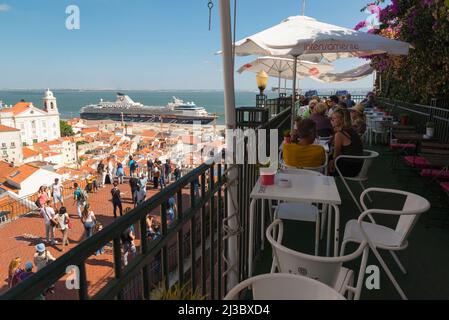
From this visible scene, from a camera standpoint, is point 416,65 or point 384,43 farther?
point 416,65

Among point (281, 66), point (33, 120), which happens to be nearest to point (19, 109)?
point (33, 120)

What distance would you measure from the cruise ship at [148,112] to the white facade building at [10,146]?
1406 inches

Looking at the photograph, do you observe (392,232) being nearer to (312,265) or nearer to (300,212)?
(300,212)

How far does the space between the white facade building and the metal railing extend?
61.3 metres

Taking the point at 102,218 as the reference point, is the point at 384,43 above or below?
above

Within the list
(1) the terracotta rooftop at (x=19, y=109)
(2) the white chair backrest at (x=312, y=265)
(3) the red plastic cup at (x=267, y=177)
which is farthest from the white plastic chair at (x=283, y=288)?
(1) the terracotta rooftop at (x=19, y=109)

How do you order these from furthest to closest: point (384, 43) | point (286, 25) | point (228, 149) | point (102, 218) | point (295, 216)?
point (102, 218) → point (286, 25) → point (384, 43) → point (295, 216) → point (228, 149)

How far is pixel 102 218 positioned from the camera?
70.8 feet

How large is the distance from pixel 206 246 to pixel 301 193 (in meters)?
0.76

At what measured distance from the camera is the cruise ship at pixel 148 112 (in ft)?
305
